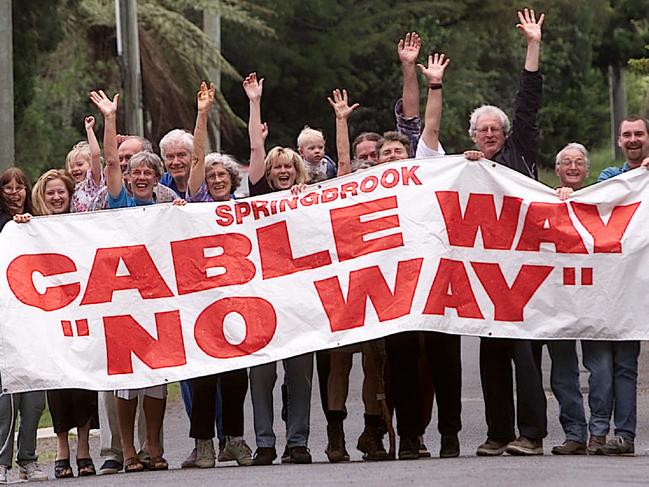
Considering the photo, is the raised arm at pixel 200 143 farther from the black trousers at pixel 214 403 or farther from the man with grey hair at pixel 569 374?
the man with grey hair at pixel 569 374

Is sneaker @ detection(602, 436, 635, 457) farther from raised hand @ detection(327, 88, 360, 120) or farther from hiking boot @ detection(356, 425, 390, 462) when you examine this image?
raised hand @ detection(327, 88, 360, 120)

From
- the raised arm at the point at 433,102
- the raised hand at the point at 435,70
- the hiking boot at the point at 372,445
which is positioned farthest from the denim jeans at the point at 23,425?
the raised hand at the point at 435,70

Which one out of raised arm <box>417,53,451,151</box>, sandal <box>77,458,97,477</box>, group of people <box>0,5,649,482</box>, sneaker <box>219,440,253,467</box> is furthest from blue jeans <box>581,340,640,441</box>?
sandal <box>77,458,97,477</box>

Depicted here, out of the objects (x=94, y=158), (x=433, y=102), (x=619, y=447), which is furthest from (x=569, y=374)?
(x=94, y=158)

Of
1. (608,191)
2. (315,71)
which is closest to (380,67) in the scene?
(315,71)

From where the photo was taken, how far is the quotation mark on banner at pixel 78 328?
10.6 metres

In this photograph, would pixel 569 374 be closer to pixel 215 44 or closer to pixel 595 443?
pixel 595 443

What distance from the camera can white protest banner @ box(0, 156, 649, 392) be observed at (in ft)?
34.1

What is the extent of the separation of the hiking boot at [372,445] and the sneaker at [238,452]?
2.15ft

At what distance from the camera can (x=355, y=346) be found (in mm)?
10641

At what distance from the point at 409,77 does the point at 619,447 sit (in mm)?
2511

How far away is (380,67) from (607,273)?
3788cm

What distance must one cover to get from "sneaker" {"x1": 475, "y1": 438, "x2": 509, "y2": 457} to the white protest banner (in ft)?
2.02

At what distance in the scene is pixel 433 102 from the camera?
34.2ft
